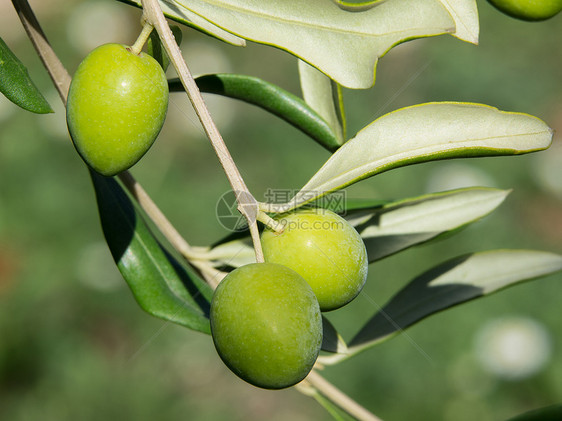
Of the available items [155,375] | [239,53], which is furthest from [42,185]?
[239,53]

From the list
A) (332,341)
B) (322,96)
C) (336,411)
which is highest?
(322,96)

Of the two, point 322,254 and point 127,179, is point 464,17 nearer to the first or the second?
point 322,254

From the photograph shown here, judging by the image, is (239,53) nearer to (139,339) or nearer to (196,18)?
(139,339)

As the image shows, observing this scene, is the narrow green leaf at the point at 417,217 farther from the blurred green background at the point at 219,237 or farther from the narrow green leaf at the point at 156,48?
the blurred green background at the point at 219,237

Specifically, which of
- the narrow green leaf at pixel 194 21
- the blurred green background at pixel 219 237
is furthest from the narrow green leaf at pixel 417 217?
the blurred green background at pixel 219 237

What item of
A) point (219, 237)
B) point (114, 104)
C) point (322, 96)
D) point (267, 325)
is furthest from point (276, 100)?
point (219, 237)

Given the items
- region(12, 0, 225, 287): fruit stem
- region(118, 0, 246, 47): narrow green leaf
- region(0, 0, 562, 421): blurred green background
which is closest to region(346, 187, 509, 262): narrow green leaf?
region(12, 0, 225, 287): fruit stem

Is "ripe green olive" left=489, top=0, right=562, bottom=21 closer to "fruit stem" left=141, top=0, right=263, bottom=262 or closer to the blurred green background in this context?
"fruit stem" left=141, top=0, right=263, bottom=262
